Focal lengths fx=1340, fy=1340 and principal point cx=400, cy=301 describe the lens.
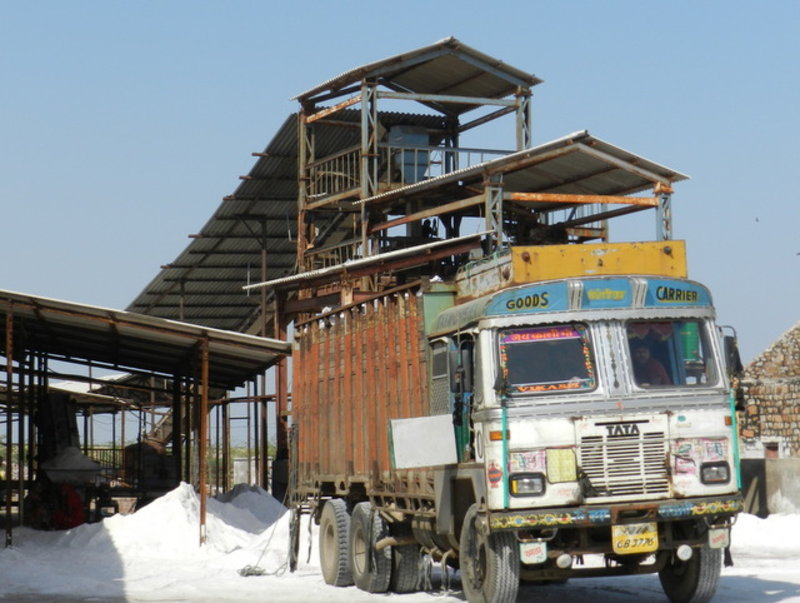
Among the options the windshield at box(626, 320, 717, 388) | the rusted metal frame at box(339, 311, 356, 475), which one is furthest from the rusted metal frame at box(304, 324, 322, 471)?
the windshield at box(626, 320, 717, 388)

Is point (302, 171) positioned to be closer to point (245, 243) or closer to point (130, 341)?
point (245, 243)

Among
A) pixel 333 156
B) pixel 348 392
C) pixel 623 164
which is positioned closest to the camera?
pixel 348 392

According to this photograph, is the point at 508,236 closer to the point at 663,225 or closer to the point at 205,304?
the point at 663,225

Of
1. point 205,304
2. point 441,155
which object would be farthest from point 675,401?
point 205,304

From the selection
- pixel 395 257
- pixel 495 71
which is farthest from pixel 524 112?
pixel 395 257

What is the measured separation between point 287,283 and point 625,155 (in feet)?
32.2

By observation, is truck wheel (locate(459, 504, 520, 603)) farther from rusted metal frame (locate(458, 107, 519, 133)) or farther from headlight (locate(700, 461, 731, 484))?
rusted metal frame (locate(458, 107, 519, 133))

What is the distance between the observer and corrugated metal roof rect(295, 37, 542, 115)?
36688mm

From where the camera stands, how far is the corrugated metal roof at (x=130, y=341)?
23.7 m

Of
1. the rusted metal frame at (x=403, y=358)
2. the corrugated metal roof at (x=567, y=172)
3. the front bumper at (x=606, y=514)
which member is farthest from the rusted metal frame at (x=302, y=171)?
the front bumper at (x=606, y=514)

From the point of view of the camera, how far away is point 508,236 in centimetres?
3672

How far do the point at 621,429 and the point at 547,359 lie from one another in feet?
3.25

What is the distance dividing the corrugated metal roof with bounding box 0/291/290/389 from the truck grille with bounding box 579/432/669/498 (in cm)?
1186

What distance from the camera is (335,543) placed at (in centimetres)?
1806
